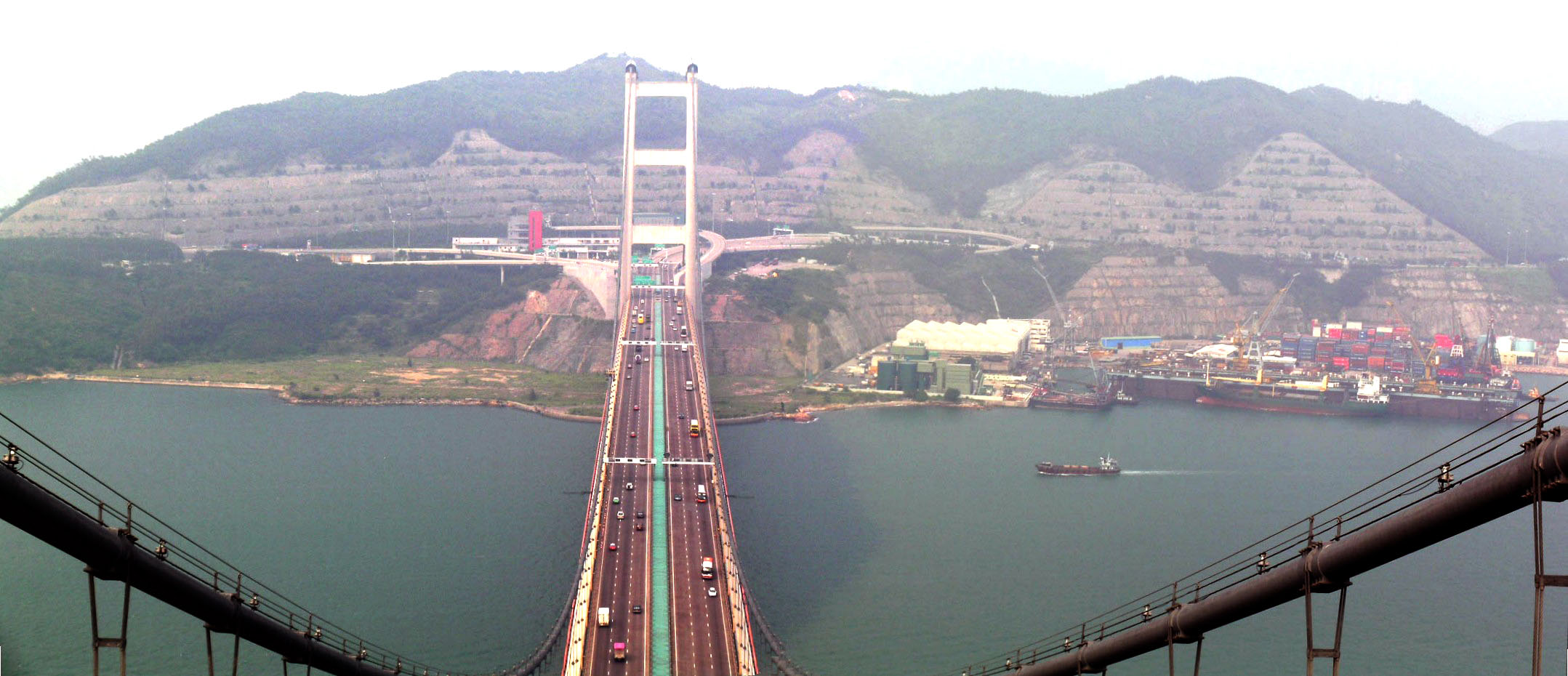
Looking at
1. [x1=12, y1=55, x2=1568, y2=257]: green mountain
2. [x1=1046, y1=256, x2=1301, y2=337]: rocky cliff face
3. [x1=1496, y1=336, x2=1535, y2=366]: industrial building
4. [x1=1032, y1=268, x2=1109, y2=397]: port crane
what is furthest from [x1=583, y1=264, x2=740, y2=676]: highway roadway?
[x1=12, y1=55, x2=1568, y2=257]: green mountain

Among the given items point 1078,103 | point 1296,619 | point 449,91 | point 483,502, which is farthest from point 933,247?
point 1296,619

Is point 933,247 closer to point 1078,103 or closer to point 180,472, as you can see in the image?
point 1078,103

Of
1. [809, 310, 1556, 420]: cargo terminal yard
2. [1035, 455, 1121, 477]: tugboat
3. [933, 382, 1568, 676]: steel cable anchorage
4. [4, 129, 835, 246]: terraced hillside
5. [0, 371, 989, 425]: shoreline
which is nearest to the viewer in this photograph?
[933, 382, 1568, 676]: steel cable anchorage

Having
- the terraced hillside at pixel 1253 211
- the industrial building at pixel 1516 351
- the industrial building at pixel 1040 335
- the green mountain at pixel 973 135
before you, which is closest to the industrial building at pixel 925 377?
the industrial building at pixel 1040 335

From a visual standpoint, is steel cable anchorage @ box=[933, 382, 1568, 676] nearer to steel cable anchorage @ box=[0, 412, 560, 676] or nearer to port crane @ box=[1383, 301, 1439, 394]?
port crane @ box=[1383, 301, 1439, 394]

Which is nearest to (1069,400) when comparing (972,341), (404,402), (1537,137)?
(972,341)

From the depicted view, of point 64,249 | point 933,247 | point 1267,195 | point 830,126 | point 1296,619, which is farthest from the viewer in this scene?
point 830,126
